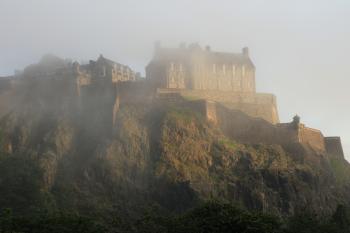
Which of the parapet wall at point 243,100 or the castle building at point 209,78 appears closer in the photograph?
the parapet wall at point 243,100

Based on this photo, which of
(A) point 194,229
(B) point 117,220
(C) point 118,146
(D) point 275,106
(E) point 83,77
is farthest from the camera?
(D) point 275,106

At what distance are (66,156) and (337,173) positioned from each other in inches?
2097

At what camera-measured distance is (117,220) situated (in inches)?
4023

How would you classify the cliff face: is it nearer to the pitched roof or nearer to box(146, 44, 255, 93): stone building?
box(146, 44, 255, 93): stone building

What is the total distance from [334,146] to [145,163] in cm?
4580

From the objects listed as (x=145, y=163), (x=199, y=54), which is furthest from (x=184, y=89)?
(x=145, y=163)

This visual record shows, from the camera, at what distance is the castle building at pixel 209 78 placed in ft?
494

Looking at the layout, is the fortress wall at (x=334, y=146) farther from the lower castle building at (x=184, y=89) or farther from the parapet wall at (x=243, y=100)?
the parapet wall at (x=243, y=100)

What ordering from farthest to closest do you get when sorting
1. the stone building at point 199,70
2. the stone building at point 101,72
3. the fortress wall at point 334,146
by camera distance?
the fortress wall at point 334,146
the stone building at point 199,70
the stone building at point 101,72

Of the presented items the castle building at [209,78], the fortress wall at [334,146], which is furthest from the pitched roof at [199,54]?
the fortress wall at [334,146]

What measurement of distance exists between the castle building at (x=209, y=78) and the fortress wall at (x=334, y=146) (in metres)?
11.3

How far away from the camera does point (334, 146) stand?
156 meters

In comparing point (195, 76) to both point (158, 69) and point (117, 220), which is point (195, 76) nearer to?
point (158, 69)

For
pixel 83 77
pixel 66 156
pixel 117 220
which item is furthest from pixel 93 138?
pixel 117 220
